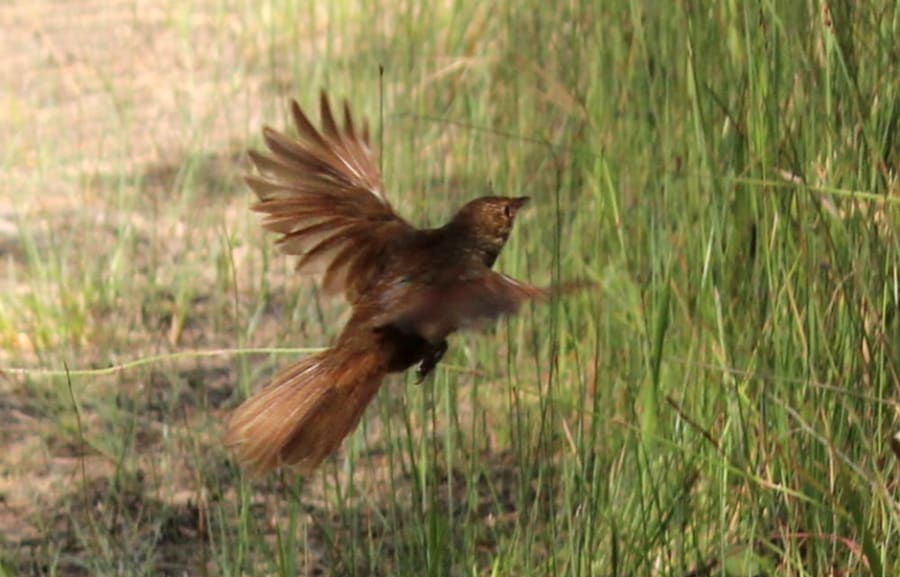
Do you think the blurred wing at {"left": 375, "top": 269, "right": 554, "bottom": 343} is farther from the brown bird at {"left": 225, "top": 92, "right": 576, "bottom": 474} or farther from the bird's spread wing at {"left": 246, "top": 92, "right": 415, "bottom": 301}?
the bird's spread wing at {"left": 246, "top": 92, "right": 415, "bottom": 301}

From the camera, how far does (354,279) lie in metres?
1.97

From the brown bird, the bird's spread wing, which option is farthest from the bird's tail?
the bird's spread wing

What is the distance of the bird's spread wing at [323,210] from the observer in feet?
6.34

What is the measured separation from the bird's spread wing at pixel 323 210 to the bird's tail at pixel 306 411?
0.46ft

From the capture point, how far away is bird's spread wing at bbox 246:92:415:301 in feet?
6.34

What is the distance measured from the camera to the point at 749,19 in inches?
84.7

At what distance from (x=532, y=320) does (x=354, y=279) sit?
0.22 m

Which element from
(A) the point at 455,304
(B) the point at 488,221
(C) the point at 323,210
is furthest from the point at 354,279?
(A) the point at 455,304

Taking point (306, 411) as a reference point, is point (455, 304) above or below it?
above

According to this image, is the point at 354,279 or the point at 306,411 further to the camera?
the point at 354,279

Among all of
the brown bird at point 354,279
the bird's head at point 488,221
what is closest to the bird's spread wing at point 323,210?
the brown bird at point 354,279

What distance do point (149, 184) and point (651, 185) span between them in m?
1.63

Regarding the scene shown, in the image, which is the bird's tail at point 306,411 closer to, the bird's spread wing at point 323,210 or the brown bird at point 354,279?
the brown bird at point 354,279

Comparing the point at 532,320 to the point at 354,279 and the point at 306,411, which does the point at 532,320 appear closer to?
the point at 354,279
